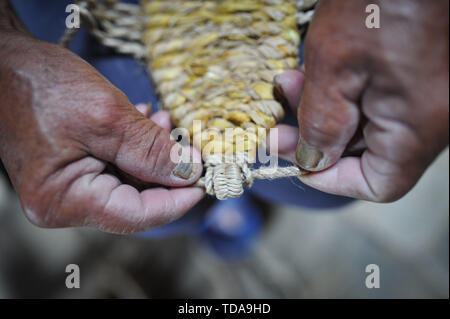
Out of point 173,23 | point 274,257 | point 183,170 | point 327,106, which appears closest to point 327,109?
point 327,106

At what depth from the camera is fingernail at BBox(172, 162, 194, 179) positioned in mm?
307

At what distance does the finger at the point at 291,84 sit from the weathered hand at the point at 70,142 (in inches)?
5.0

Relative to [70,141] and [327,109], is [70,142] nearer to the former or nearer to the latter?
[70,141]

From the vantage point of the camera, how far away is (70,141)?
0.27m

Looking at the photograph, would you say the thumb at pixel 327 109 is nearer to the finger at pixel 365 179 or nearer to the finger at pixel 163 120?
the finger at pixel 365 179

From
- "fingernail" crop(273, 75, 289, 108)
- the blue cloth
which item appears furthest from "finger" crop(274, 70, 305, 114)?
the blue cloth

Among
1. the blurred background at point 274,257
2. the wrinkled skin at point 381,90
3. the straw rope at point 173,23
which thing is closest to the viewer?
the wrinkled skin at point 381,90

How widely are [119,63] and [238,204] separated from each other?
495 mm

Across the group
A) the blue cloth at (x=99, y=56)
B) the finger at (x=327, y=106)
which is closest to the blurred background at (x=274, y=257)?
the blue cloth at (x=99, y=56)

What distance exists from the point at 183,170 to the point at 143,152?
1.6 inches

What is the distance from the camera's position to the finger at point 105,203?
0.28 meters

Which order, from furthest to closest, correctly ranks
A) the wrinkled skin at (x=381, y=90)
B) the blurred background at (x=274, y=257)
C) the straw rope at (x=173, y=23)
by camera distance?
the blurred background at (x=274, y=257)
the straw rope at (x=173, y=23)
the wrinkled skin at (x=381, y=90)

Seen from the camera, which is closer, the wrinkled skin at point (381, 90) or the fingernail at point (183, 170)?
the wrinkled skin at point (381, 90)
